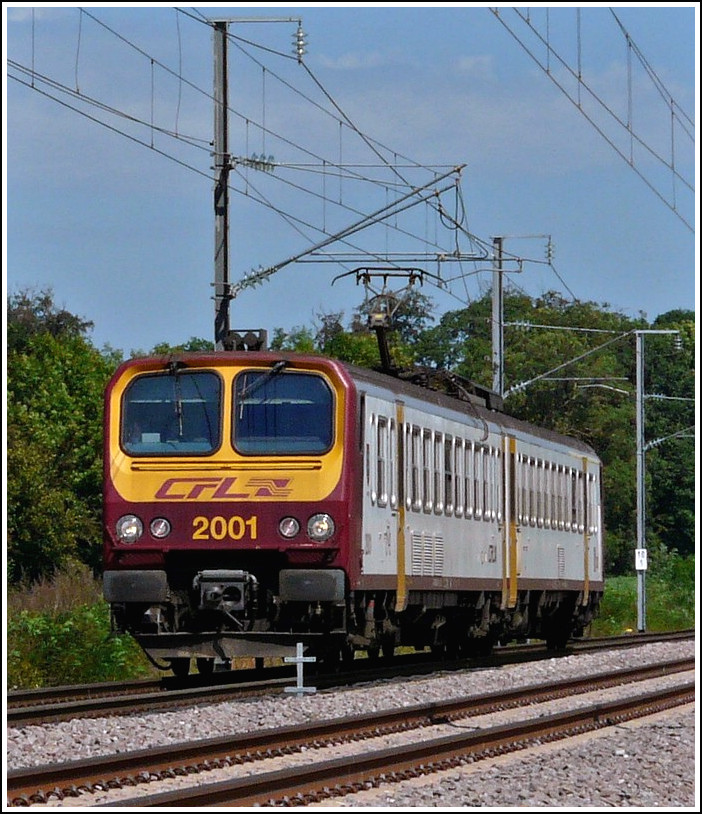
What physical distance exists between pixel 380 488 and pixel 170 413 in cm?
212

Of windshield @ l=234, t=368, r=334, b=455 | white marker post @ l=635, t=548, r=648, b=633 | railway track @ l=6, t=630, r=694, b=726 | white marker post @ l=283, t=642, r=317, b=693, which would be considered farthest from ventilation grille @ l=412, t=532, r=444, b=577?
white marker post @ l=635, t=548, r=648, b=633

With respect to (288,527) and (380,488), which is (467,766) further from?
(380,488)

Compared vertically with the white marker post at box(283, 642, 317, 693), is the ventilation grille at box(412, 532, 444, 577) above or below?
above

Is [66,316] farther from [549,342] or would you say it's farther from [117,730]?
[117,730]

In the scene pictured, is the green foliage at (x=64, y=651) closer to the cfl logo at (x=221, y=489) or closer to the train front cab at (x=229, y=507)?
the train front cab at (x=229, y=507)

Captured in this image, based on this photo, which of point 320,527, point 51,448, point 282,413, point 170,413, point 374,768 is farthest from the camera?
point 51,448

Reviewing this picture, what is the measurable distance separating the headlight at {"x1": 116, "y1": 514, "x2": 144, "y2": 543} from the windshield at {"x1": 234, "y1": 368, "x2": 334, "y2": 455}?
3.60ft

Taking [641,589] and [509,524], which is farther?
[641,589]

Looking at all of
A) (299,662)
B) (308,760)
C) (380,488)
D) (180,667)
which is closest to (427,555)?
(380,488)

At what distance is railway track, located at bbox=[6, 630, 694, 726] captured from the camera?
1453 cm

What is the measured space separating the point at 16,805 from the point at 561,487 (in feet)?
60.3

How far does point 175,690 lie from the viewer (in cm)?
1695

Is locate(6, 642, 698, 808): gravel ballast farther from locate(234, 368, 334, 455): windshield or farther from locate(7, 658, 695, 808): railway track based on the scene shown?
locate(234, 368, 334, 455): windshield

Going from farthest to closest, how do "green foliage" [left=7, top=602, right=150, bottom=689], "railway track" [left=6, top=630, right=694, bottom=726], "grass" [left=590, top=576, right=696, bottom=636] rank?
"grass" [left=590, top=576, right=696, bottom=636] → "green foliage" [left=7, top=602, right=150, bottom=689] → "railway track" [left=6, top=630, right=694, bottom=726]
